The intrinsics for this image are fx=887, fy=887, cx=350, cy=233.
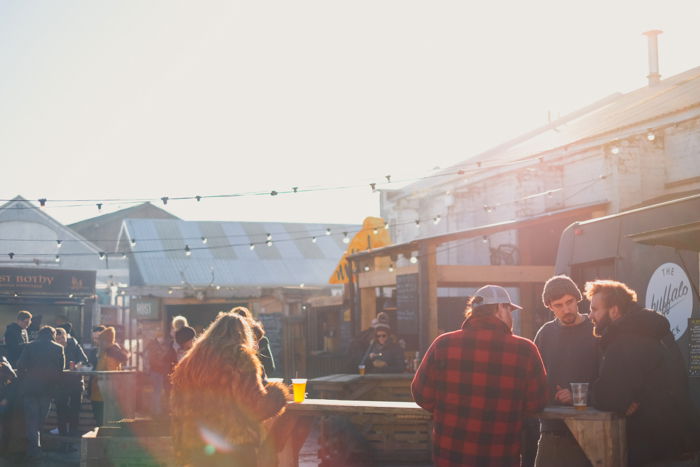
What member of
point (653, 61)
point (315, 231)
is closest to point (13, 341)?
point (653, 61)

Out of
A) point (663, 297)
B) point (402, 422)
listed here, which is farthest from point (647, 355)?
point (402, 422)

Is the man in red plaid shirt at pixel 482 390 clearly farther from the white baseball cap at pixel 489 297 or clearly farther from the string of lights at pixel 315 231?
the string of lights at pixel 315 231

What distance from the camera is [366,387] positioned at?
11508 mm

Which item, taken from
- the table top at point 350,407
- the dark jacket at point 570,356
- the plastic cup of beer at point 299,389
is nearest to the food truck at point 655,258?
the dark jacket at point 570,356

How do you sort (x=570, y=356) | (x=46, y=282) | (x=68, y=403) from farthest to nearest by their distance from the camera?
(x=46, y=282) < (x=68, y=403) < (x=570, y=356)

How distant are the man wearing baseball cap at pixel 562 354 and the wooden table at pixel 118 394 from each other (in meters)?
7.36

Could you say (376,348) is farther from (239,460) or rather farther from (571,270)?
(239,460)

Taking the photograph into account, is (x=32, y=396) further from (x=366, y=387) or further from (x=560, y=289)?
(x=560, y=289)

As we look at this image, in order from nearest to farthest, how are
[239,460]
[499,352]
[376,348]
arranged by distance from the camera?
[499,352]
[239,460]
[376,348]

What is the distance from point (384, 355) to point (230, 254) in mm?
22082

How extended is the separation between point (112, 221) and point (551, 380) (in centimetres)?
5121

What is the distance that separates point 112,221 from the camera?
5434cm

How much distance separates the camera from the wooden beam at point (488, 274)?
51.4ft

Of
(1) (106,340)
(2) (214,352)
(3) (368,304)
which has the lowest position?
(1) (106,340)
